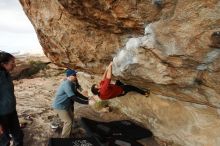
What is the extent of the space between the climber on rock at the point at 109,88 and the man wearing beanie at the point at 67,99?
493mm

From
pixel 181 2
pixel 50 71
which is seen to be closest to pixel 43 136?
pixel 181 2

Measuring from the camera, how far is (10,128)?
24.8 ft

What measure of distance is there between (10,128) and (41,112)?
2943 mm

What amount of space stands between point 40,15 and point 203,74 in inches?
164

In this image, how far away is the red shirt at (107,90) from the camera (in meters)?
7.70

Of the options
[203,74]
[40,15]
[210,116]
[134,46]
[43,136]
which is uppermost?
[40,15]

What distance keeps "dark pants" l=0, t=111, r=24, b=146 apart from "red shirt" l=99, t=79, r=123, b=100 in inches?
69.2

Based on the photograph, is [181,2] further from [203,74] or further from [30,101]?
[30,101]

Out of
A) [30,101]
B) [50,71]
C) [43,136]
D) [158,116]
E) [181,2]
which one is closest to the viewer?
[181,2]

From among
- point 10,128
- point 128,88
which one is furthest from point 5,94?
point 128,88

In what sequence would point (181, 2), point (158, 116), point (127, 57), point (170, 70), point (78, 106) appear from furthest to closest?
1. point (78, 106)
2. point (158, 116)
3. point (127, 57)
4. point (170, 70)
5. point (181, 2)

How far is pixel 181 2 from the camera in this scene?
5.94 m

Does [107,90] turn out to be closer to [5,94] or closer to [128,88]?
[128,88]

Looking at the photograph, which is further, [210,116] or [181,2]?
[210,116]
